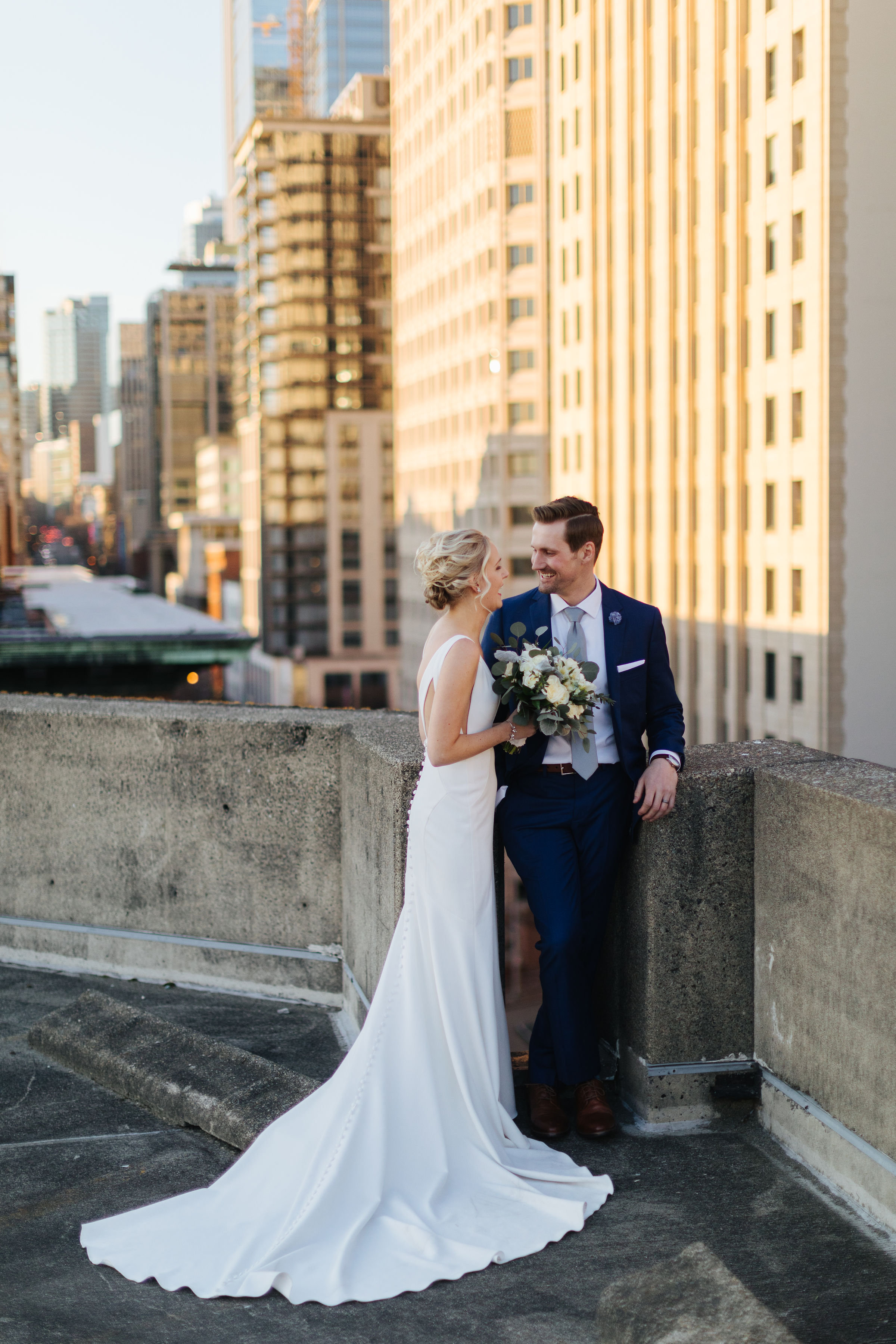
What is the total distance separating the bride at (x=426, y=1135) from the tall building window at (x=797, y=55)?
203ft

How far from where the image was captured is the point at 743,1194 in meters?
4.04

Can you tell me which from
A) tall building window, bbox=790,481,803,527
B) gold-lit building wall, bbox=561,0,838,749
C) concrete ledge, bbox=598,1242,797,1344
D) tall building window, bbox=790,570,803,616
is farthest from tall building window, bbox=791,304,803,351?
concrete ledge, bbox=598,1242,797,1344

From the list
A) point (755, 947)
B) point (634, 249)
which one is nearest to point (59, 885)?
point (755, 947)

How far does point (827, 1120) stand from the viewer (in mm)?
4074

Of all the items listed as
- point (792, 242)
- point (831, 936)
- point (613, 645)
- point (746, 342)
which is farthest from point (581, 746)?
point (746, 342)

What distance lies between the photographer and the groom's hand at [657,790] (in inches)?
171

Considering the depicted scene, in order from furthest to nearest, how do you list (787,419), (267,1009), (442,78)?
(442,78) → (787,419) → (267,1009)

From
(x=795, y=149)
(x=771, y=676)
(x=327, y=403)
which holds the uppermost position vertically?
(x=795, y=149)

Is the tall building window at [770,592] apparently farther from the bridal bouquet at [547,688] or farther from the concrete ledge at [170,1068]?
the bridal bouquet at [547,688]

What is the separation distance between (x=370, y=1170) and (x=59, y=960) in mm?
2868

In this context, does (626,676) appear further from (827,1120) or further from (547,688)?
(827,1120)

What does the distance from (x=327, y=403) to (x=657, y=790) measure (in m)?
131

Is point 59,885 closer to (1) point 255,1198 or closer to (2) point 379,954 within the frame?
(2) point 379,954

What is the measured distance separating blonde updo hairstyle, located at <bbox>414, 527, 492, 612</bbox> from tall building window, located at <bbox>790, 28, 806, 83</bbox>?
202 feet
